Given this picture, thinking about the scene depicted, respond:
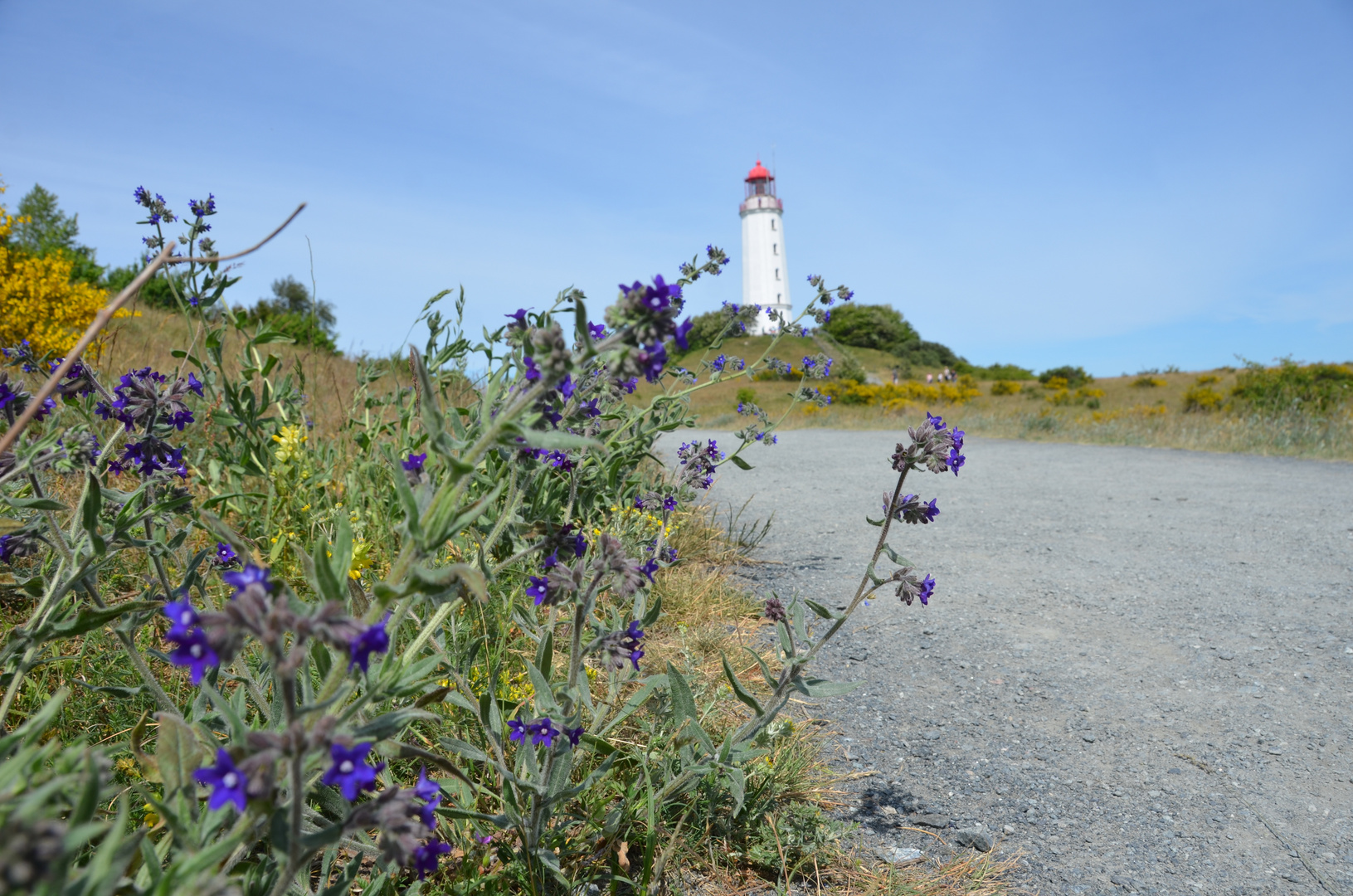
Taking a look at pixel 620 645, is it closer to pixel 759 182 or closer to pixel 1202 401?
pixel 1202 401

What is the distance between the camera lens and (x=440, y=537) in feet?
3.86

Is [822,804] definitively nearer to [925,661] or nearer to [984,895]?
[984,895]

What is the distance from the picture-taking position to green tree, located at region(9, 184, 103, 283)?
16234 mm

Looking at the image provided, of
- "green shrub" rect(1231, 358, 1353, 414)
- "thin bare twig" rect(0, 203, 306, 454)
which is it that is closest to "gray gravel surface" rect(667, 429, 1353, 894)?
"thin bare twig" rect(0, 203, 306, 454)

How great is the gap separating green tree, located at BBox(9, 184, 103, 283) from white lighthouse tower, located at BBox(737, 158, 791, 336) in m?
36.4

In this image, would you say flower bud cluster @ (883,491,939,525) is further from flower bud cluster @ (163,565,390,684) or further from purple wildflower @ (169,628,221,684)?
purple wildflower @ (169,628,221,684)

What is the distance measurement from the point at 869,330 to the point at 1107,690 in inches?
1886

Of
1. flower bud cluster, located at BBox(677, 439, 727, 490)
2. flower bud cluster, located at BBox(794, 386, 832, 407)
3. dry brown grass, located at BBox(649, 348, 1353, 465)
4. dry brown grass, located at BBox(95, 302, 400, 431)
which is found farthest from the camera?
dry brown grass, located at BBox(649, 348, 1353, 465)

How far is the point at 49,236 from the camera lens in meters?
26.3

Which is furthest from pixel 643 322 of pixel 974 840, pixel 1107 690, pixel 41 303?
pixel 41 303

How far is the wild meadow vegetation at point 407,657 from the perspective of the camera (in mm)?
1055

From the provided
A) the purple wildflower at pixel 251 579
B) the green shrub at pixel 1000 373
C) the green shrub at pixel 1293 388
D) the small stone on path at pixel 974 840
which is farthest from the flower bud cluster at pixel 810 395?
the green shrub at pixel 1000 373

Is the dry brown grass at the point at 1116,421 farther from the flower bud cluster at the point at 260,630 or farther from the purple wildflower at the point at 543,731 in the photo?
the flower bud cluster at the point at 260,630

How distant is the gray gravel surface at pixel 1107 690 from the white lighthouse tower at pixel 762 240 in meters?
45.4
